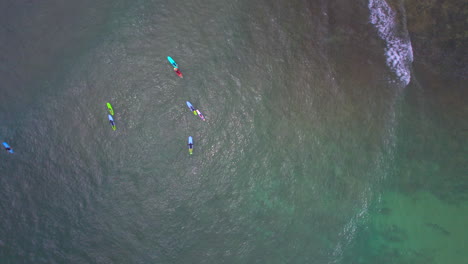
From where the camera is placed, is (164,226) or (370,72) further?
(370,72)

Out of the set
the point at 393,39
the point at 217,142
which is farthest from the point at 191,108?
the point at 393,39

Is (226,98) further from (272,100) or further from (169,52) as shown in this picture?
(169,52)

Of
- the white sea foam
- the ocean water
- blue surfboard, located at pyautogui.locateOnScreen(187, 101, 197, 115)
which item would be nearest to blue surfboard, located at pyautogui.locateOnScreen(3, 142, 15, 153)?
the ocean water

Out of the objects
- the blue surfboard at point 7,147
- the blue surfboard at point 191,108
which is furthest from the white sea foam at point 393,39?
the blue surfboard at point 7,147

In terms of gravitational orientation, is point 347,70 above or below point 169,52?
above

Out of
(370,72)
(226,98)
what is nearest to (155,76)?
(226,98)

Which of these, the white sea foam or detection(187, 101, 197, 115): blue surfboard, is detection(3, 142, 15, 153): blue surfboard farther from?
the white sea foam
